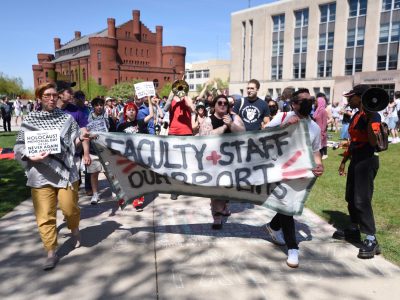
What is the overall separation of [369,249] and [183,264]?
2.16 meters

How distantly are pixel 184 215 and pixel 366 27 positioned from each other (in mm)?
42919

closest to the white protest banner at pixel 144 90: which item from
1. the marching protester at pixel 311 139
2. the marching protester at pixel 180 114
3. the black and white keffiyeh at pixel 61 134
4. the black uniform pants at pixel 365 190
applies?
the marching protester at pixel 180 114

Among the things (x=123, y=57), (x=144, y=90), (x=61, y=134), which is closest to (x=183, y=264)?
(x=61, y=134)

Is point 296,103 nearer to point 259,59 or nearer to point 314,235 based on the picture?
point 314,235

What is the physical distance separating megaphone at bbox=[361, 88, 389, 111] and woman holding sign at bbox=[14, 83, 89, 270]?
3.34 meters

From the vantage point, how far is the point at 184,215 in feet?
18.6

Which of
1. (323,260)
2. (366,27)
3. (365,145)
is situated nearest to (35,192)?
(323,260)

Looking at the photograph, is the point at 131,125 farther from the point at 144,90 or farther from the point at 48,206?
the point at 48,206

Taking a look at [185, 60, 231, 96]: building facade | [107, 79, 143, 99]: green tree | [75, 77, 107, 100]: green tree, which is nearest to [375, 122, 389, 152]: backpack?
[107, 79, 143, 99]: green tree

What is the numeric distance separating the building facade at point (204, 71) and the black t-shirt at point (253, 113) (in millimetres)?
85078

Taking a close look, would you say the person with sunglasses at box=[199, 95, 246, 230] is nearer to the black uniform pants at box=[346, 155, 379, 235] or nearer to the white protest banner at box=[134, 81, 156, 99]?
the black uniform pants at box=[346, 155, 379, 235]

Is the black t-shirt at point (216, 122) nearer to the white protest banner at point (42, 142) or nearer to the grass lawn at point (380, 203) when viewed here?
the white protest banner at point (42, 142)

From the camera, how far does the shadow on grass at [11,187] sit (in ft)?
19.6

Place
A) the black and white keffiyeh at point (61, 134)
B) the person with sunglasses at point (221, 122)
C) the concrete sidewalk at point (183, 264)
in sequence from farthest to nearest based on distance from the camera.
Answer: the person with sunglasses at point (221, 122), the black and white keffiyeh at point (61, 134), the concrete sidewalk at point (183, 264)
